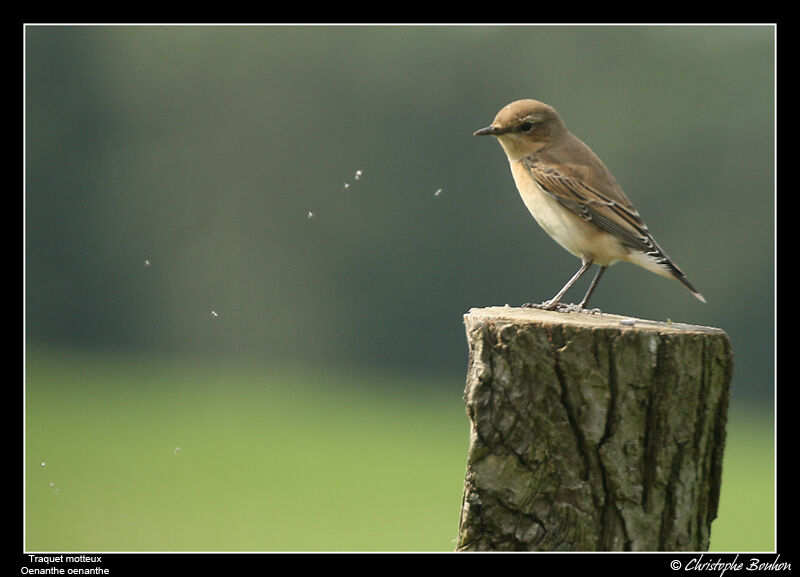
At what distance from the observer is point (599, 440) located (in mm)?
5281

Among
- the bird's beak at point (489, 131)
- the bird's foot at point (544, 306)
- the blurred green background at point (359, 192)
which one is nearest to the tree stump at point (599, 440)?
the bird's foot at point (544, 306)

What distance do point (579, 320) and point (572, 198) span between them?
2052mm

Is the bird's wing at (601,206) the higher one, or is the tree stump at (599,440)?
the bird's wing at (601,206)

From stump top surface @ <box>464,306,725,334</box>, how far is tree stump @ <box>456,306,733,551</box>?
0.16 ft

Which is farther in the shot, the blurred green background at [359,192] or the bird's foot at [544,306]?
the blurred green background at [359,192]

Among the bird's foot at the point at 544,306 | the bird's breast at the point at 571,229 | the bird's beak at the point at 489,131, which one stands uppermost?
the bird's beak at the point at 489,131

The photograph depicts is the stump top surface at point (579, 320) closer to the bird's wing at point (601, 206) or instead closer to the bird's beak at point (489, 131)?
the bird's wing at point (601, 206)

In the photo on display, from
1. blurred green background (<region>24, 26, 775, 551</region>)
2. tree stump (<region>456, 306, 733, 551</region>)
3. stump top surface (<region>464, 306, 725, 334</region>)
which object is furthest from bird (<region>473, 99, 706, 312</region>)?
blurred green background (<region>24, 26, 775, 551</region>)

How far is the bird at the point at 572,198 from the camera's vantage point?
23.8 ft

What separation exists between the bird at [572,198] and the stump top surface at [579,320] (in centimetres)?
87

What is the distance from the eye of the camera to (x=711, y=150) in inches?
1309

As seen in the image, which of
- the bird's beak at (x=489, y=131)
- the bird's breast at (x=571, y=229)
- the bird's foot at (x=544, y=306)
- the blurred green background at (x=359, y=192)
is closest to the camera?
the bird's foot at (x=544, y=306)

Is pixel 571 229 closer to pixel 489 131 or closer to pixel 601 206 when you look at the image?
pixel 601 206

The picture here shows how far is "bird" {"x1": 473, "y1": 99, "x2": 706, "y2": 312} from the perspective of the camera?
23.8ft
